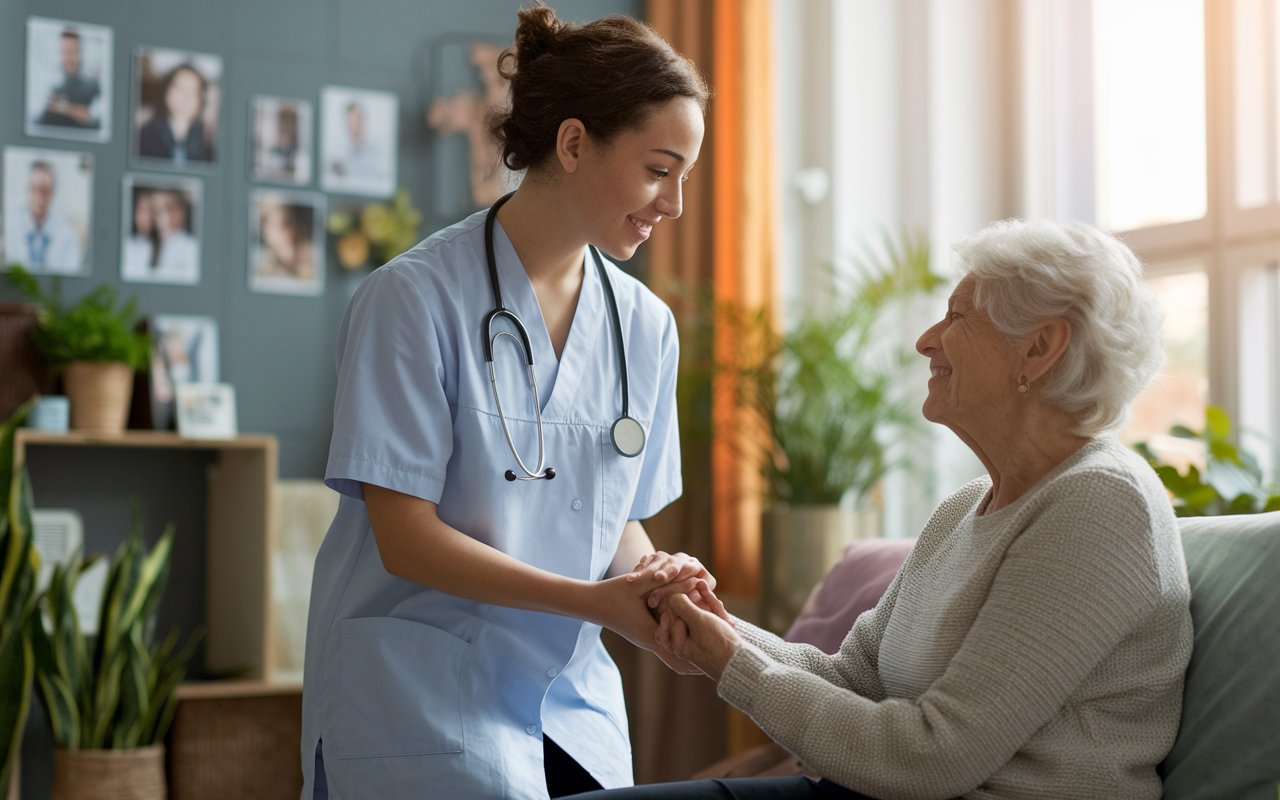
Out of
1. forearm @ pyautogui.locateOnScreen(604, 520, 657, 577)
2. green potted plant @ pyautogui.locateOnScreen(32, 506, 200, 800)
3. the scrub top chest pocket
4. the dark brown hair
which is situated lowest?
green potted plant @ pyautogui.locateOnScreen(32, 506, 200, 800)

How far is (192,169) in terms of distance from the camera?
3447mm

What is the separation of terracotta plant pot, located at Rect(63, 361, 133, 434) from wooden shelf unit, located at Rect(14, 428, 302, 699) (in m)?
0.04

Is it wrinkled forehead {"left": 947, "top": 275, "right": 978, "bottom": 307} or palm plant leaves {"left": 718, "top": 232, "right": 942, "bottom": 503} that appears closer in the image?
wrinkled forehead {"left": 947, "top": 275, "right": 978, "bottom": 307}

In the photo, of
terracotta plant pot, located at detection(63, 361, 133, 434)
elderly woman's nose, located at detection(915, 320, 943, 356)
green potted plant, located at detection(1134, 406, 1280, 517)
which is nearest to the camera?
elderly woman's nose, located at detection(915, 320, 943, 356)

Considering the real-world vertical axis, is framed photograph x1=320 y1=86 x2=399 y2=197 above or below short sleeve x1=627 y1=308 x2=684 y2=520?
above

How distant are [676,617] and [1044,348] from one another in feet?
1.88

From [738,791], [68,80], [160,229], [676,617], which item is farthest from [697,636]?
[68,80]

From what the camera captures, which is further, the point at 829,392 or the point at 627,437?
the point at 829,392

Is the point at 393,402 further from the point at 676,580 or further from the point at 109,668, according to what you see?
the point at 109,668

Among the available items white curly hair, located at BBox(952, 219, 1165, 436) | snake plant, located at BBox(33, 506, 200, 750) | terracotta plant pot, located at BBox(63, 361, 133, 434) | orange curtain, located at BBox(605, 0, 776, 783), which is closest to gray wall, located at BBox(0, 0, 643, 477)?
terracotta plant pot, located at BBox(63, 361, 133, 434)

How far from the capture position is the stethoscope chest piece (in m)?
1.54

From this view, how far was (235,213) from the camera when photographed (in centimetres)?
349

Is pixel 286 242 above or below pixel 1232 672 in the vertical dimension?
above

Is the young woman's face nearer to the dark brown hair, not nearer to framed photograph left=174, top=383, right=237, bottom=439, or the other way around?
the dark brown hair
